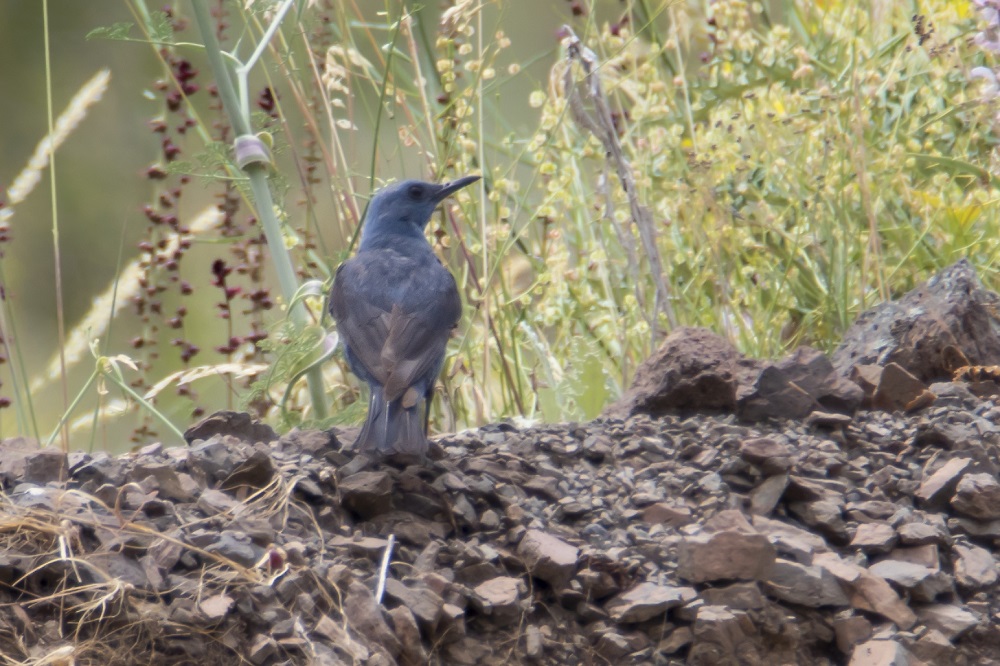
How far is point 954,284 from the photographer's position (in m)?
3.44

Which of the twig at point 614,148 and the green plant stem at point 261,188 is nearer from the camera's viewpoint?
the green plant stem at point 261,188

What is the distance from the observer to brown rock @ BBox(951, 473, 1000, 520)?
2.74 m

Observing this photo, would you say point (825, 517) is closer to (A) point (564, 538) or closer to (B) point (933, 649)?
(B) point (933, 649)

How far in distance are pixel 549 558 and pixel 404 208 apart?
1.55m

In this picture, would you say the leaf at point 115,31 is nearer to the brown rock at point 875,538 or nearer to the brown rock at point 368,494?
the brown rock at point 368,494

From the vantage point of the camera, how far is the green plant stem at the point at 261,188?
3064mm

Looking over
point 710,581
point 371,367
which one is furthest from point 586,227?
point 710,581

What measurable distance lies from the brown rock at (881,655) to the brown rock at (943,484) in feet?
1.76

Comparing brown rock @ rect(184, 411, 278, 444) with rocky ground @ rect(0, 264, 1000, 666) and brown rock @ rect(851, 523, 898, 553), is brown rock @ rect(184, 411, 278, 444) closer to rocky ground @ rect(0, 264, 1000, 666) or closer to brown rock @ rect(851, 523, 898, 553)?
rocky ground @ rect(0, 264, 1000, 666)

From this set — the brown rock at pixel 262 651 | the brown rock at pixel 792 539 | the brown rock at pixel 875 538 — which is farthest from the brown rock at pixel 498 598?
the brown rock at pixel 875 538

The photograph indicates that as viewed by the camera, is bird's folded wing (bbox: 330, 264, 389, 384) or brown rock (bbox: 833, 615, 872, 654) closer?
brown rock (bbox: 833, 615, 872, 654)

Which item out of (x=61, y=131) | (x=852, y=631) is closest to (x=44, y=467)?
(x=61, y=131)

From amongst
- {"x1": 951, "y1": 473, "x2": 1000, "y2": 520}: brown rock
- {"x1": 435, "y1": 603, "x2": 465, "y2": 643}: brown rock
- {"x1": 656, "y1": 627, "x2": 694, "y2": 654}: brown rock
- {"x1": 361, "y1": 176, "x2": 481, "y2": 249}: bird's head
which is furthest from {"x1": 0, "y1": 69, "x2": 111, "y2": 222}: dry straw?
{"x1": 951, "y1": 473, "x2": 1000, "y2": 520}: brown rock

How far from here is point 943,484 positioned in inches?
109
